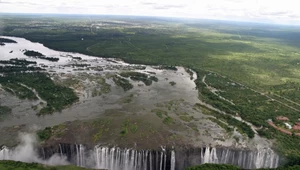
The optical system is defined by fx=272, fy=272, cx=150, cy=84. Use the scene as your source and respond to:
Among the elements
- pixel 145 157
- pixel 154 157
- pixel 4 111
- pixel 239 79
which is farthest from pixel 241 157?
pixel 239 79

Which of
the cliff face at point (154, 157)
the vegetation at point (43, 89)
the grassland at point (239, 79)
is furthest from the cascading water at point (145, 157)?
the vegetation at point (43, 89)

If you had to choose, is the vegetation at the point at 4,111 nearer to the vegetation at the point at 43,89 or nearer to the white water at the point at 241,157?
the vegetation at the point at 43,89

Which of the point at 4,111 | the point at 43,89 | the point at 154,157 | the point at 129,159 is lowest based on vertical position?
the point at 129,159

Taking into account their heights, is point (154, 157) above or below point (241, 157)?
above

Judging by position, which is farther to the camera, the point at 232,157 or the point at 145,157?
the point at 232,157

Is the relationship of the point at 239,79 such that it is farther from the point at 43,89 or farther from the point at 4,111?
the point at 4,111

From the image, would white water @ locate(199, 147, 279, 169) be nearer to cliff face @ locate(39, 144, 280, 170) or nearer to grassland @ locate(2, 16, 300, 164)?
cliff face @ locate(39, 144, 280, 170)

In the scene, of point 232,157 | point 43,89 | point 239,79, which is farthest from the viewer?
point 239,79

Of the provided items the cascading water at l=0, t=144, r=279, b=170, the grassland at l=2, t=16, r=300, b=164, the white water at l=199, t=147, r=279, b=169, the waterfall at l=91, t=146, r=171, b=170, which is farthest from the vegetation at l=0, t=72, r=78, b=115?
the white water at l=199, t=147, r=279, b=169

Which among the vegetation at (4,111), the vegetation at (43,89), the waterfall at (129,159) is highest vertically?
the vegetation at (43,89)

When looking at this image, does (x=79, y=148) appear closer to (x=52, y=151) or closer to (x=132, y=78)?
(x=52, y=151)
